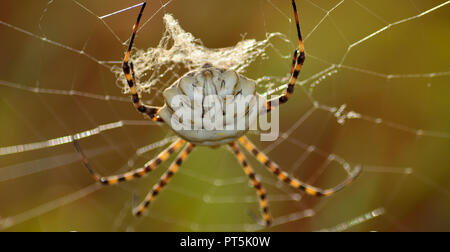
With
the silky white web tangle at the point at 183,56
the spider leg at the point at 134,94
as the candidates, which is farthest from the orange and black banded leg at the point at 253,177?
the spider leg at the point at 134,94

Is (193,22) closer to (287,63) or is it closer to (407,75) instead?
(287,63)

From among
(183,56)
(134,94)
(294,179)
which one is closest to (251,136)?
(294,179)

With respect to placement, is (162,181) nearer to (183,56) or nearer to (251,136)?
(251,136)


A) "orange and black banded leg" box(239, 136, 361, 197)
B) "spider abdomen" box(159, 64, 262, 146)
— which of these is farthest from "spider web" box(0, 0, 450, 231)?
"spider abdomen" box(159, 64, 262, 146)

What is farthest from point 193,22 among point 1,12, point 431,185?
point 431,185

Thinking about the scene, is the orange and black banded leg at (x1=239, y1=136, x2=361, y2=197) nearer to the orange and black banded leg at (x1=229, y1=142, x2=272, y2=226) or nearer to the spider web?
the orange and black banded leg at (x1=229, y1=142, x2=272, y2=226)

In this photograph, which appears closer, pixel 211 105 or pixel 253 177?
pixel 211 105
